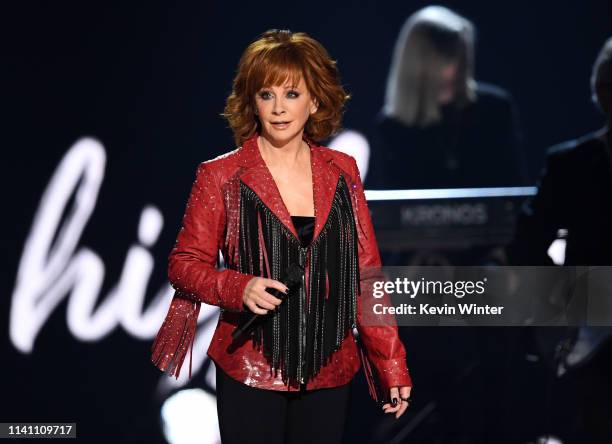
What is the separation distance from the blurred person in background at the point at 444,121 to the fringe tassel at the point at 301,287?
134 centimetres

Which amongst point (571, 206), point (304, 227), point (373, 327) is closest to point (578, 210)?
point (571, 206)

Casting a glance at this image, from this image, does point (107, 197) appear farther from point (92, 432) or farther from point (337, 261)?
point (337, 261)

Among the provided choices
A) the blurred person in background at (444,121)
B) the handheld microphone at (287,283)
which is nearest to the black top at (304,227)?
the handheld microphone at (287,283)

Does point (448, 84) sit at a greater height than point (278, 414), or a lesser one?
greater

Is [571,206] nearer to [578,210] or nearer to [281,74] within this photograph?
[578,210]

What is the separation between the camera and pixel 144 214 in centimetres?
363

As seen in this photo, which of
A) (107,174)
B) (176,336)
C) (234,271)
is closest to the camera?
(234,271)

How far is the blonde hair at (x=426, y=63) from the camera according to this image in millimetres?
3479

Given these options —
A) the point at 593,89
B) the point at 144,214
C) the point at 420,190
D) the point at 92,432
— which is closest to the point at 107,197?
the point at 144,214

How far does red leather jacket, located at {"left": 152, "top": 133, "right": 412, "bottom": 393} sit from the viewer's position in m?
2.12

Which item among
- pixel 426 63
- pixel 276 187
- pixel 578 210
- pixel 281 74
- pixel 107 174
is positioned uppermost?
pixel 281 74

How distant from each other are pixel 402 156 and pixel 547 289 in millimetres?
714

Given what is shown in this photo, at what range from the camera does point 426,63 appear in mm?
3488

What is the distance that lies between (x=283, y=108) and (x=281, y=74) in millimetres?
78
